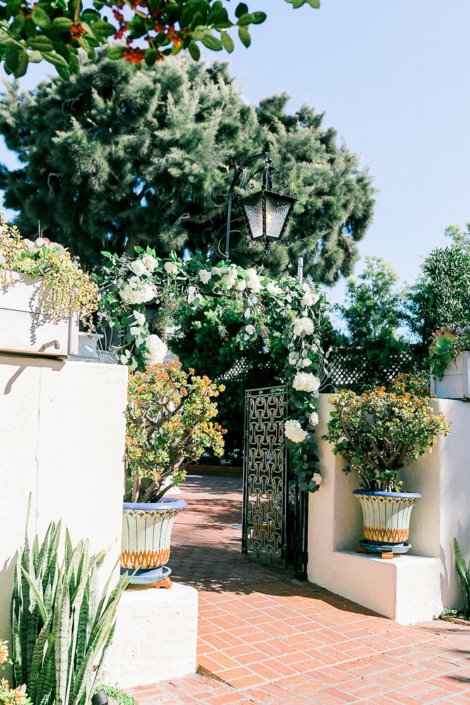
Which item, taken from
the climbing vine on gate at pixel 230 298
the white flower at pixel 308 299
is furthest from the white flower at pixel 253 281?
the white flower at pixel 308 299

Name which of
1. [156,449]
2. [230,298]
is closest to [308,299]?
[230,298]

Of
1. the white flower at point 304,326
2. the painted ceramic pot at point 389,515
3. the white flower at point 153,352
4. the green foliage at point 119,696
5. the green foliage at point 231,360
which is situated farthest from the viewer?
the green foliage at point 231,360

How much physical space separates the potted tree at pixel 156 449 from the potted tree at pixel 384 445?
1479 mm

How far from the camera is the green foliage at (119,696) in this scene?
3103 mm

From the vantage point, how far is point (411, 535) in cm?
539

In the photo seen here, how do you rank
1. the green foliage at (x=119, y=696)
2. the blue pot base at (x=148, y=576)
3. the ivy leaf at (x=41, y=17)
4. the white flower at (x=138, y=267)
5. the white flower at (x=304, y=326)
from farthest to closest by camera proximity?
the white flower at (x=304, y=326), the white flower at (x=138, y=267), the blue pot base at (x=148, y=576), the green foliage at (x=119, y=696), the ivy leaf at (x=41, y=17)

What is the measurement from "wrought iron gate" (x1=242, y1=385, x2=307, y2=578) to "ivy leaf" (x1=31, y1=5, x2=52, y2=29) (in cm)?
463

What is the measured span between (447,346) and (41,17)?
472 centimetres

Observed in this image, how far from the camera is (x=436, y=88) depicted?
6.93m

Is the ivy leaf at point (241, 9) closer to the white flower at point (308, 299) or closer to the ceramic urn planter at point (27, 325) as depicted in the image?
the ceramic urn planter at point (27, 325)

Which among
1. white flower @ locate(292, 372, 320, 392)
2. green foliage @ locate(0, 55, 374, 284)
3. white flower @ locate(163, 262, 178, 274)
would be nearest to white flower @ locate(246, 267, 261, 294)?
white flower @ locate(163, 262, 178, 274)

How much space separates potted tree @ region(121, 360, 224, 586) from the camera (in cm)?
394

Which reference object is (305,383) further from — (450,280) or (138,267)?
(450,280)

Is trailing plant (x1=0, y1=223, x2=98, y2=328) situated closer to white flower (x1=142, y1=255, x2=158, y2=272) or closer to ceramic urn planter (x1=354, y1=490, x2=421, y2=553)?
white flower (x1=142, y1=255, x2=158, y2=272)
